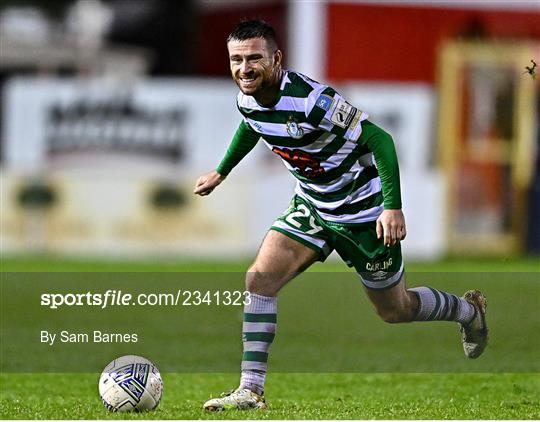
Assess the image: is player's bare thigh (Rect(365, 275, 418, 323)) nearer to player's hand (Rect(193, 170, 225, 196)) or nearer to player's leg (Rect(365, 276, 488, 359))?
player's leg (Rect(365, 276, 488, 359))

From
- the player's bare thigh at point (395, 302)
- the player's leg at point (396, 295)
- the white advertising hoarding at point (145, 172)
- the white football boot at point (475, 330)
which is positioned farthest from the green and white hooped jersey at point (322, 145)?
the white advertising hoarding at point (145, 172)

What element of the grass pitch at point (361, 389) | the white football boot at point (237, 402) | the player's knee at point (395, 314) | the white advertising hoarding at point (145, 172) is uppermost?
the player's knee at point (395, 314)

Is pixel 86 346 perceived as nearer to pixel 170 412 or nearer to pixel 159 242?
pixel 170 412

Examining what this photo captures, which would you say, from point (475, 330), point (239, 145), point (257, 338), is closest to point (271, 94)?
point (239, 145)

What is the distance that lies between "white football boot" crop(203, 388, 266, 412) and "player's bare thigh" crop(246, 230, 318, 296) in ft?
1.77

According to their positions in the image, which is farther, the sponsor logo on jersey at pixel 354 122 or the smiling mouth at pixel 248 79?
the sponsor logo on jersey at pixel 354 122

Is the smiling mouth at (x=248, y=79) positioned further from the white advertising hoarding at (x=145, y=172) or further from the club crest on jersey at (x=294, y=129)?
the white advertising hoarding at (x=145, y=172)

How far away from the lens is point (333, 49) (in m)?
21.3

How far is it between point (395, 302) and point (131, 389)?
1.53m

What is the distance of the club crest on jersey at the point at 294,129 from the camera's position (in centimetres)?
707

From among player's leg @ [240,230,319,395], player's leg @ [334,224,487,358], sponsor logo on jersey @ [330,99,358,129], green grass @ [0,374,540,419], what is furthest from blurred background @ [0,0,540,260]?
sponsor logo on jersey @ [330,99,358,129]

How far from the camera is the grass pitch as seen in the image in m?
7.07

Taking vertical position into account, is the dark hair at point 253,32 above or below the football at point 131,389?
above

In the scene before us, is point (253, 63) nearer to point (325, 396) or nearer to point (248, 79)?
point (248, 79)
